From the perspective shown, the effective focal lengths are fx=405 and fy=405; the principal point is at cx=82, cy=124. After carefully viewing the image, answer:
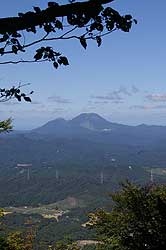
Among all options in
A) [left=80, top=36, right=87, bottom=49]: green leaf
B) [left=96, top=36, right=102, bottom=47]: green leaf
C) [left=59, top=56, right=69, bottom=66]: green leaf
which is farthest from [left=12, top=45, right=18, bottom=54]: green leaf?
[left=96, top=36, right=102, bottom=47]: green leaf

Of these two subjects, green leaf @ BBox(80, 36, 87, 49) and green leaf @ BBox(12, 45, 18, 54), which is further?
green leaf @ BBox(12, 45, 18, 54)

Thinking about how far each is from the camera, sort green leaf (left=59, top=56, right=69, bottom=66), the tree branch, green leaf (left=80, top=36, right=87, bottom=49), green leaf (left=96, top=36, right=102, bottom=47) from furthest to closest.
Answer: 1. green leaf (left=59, top=56, right=69, bottom=66)
2. green leaf (left=96, top=36, right=102, bottom=47)
3. green leaf (left=80, top=36, right=87, bottom=49)
4. the tree branch

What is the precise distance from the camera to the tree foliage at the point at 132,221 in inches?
709

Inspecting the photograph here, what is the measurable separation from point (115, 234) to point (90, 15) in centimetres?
1799

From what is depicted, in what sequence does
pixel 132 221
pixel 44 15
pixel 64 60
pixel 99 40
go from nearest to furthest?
pixel 44 15
pixel 99 40
pixel 64 60
pixel 132 221

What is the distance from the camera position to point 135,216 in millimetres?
20156

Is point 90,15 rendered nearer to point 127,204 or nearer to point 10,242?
point 10,242

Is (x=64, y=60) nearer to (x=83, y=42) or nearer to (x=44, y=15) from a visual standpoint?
(x=83, y=42)

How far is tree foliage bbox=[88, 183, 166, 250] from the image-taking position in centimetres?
1802

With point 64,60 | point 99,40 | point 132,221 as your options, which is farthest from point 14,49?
point 132,221

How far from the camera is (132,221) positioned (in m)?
20.1

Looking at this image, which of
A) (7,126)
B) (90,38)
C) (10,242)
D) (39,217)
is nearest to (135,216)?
(10,242)

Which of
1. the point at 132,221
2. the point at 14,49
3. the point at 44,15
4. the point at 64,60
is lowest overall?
the point at 132,221

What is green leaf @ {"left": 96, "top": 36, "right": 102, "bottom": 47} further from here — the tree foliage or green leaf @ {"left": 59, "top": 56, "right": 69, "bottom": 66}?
the tree foliage
